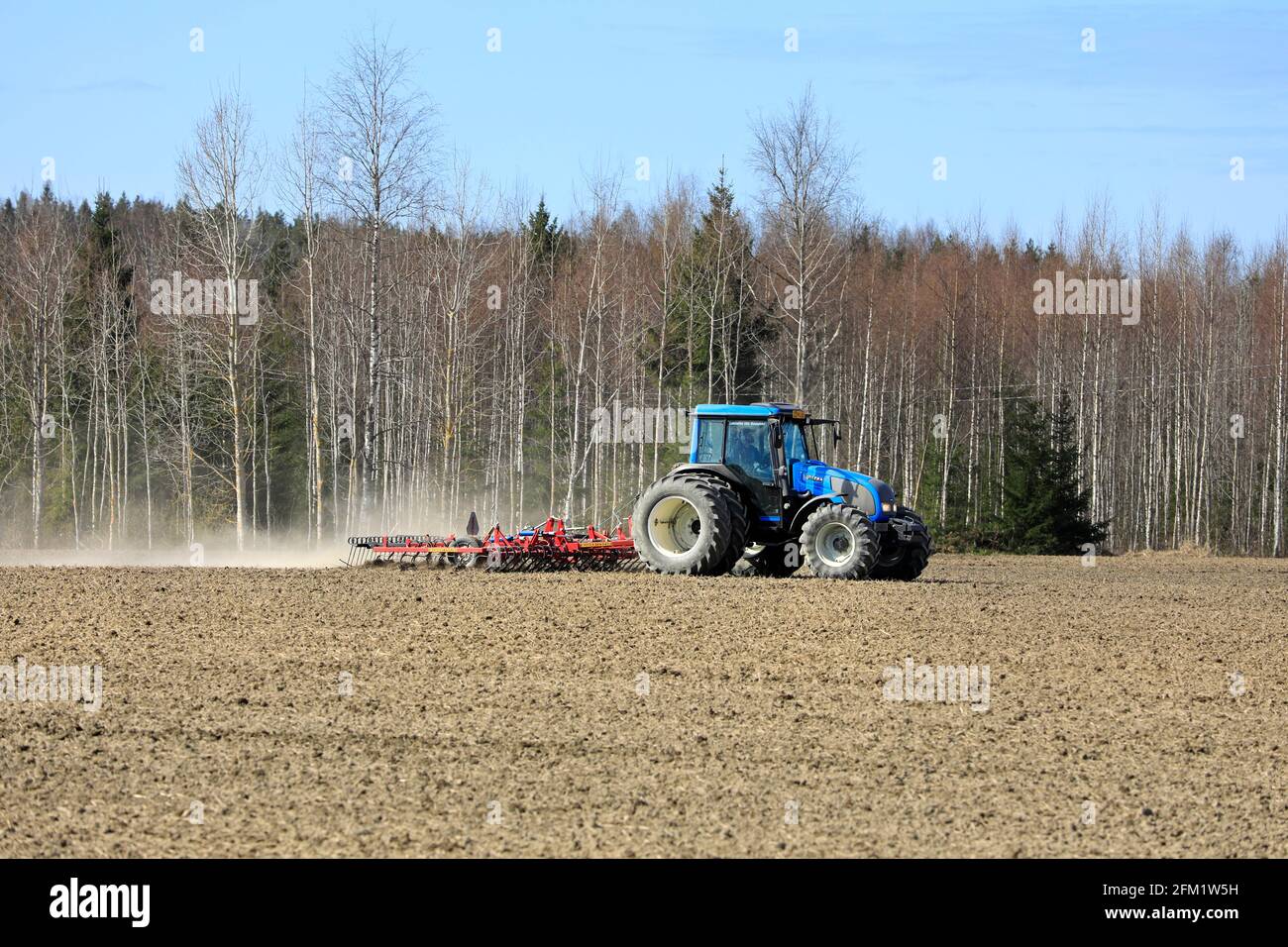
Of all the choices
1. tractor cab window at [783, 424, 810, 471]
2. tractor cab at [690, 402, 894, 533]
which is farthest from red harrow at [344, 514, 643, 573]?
tractor cab window at [783, 424, 810, 471]

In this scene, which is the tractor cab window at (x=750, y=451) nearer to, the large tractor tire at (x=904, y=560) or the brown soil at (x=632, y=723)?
the brown soil at (x=632, y=723)

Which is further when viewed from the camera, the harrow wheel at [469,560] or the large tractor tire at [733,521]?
the harrow wheel at [469,560]

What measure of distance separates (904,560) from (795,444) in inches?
94.4

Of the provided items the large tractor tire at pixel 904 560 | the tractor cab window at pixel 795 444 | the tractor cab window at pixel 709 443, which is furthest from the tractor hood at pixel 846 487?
the tractor cab window at pixel 709 443

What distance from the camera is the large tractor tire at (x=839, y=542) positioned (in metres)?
18.4

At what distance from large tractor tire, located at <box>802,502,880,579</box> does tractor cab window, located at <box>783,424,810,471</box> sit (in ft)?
3.26

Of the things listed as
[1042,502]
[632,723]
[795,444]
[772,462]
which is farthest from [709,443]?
[1042,502]

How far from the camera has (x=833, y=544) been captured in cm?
1891

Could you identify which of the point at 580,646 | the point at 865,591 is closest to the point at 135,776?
the point at 580,646

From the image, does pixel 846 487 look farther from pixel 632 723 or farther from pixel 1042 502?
pixel 1042 502

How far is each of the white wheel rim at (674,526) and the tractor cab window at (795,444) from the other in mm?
1593

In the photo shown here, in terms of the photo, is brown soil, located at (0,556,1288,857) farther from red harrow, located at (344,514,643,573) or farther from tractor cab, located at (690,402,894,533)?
red harrow, located at (344,514,643,573)

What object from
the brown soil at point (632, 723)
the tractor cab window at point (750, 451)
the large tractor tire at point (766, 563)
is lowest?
the brown soil at point (632, 723)

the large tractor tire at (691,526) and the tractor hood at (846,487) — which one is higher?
the tractor hood at (846,487)
